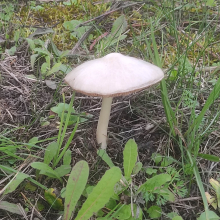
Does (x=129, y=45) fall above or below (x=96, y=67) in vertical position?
below

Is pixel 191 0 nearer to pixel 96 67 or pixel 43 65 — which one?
pixel 43 65

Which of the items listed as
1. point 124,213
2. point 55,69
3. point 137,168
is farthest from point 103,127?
point 55,69

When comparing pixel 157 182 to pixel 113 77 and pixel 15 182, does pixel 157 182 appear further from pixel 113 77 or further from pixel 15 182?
pixel 15 182

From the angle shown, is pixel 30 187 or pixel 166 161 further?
pixel 166 161

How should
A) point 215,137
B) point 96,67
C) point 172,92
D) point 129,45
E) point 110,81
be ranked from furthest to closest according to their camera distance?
point 129,45, point 172,92, point 215,137, point 96,67, point 110,81

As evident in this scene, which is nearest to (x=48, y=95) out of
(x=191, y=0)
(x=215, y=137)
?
(x=215, y=137)

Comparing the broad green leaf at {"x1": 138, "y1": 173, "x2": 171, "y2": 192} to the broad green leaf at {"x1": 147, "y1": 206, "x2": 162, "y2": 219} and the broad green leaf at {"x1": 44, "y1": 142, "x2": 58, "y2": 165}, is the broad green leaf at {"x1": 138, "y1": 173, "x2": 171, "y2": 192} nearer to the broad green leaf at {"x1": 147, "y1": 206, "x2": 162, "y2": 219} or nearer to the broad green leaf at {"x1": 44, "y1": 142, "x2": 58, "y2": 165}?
the broad green leaf at {"x1": 147, "y1": 206, "x2": 162, "y2": 219}
